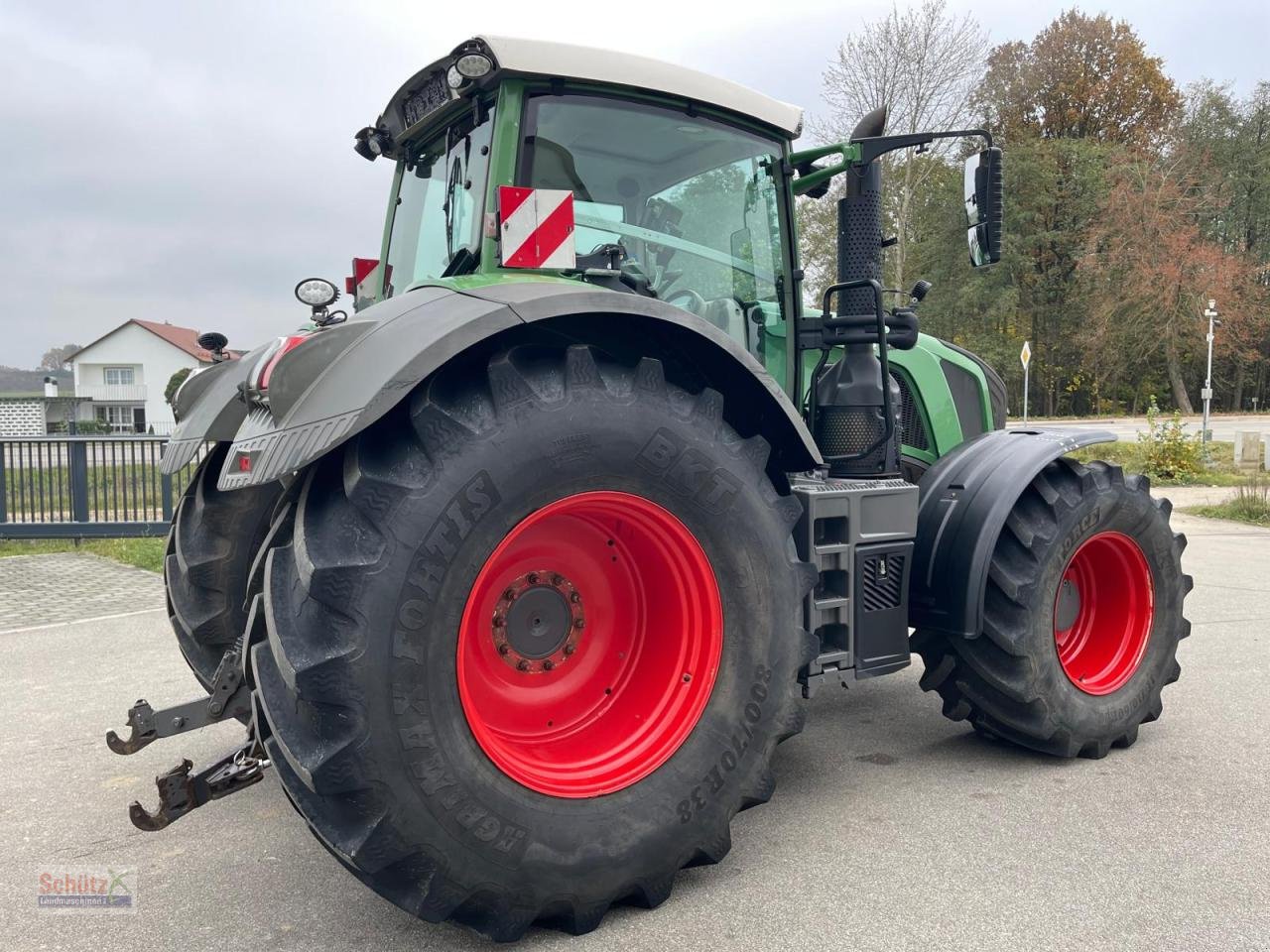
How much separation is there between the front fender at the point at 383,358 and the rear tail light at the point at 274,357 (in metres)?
0.08

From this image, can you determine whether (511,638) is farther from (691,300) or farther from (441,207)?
(441,207)

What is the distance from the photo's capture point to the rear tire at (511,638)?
86.7 inches

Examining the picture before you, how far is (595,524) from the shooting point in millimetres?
2865

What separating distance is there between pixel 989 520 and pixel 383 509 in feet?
7.67

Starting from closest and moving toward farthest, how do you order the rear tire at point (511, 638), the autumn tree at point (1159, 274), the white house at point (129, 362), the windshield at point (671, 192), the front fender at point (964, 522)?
1. the rear tire at point (511, 638)
2. the windshield at point (671, 192)
3. the front fender at point (964, 522)
4. the autumn tree at point (1159, 274)
5. the white house at point (129, 362)

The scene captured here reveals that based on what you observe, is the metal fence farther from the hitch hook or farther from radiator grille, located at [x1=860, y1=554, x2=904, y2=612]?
radiator grille, located at [x1=860, y1=554, x2=904, y2=612]

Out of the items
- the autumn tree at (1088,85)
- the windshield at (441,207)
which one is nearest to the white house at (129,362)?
the autumn tree at (1088,85)

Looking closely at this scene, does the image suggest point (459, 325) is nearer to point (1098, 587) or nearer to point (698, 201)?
point (698, 201)

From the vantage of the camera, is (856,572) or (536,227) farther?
(856,572)

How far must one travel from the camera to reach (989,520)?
141 inches

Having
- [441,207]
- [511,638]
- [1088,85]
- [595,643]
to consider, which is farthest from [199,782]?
[1088,85]

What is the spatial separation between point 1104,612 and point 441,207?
10.7ft

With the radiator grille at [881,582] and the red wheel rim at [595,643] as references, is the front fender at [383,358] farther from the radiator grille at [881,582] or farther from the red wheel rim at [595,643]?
the radiator grille at [881,582]

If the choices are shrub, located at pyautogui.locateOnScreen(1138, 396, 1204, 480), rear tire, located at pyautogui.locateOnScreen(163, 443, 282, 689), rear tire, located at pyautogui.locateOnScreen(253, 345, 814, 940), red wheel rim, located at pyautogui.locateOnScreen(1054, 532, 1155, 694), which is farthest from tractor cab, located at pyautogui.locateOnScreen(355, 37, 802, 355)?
shrub, located at pyautogui.locateOnScreen(1138, 396, 1204, 480)
